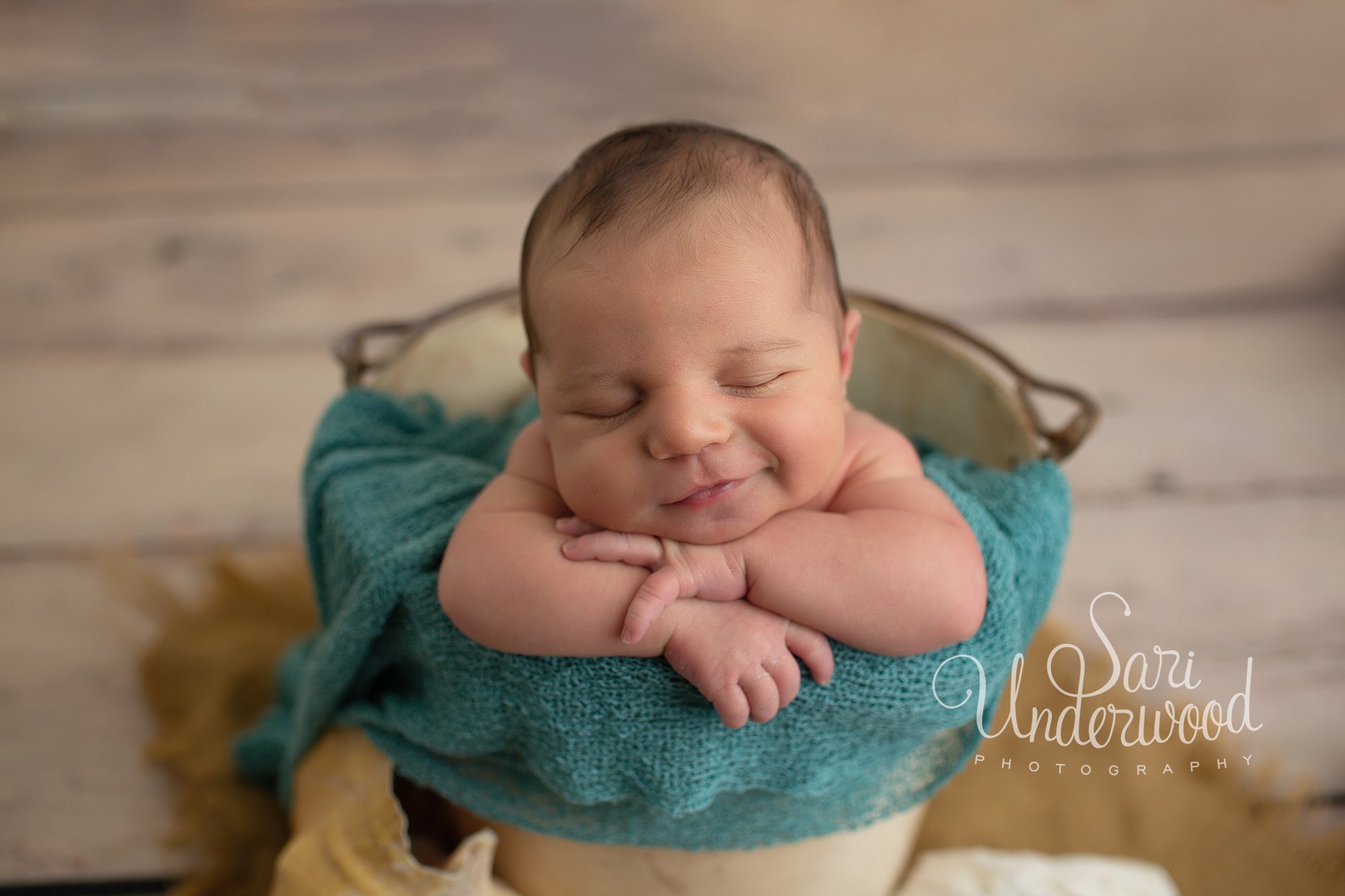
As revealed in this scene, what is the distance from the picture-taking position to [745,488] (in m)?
0.78

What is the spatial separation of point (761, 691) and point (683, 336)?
0.24 metres

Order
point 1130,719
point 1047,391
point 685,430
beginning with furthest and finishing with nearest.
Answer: point 1130,719, point 1047,391, point 685,430

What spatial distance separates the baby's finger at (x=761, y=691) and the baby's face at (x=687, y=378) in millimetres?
101

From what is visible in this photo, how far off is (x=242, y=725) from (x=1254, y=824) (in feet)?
3.59

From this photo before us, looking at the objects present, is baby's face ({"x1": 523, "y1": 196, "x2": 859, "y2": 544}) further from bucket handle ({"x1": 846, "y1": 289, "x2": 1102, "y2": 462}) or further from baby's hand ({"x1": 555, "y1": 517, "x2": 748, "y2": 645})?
bucket handle ({"x1": 846, "y1": 289, "x2": 1102, "y2": 462})

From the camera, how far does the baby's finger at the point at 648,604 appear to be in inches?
29.0

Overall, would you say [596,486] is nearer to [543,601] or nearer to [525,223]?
[543,601]

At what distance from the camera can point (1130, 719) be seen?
4.05 feet

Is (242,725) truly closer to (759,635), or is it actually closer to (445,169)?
(759,635)

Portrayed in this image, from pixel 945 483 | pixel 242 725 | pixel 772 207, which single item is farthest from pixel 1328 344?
pixel 242 725

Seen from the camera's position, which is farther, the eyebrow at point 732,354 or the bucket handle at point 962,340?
the bucket handle at point 962,340

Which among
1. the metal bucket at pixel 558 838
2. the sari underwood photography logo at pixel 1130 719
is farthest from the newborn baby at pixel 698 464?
the sari underwood photography logo at pixel 1130 719

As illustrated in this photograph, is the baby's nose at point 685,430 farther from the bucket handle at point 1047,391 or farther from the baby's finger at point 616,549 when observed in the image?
the bucket handle at point 1047,391

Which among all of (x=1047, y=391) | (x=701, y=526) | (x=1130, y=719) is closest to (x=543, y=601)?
(x=701, y=526)
